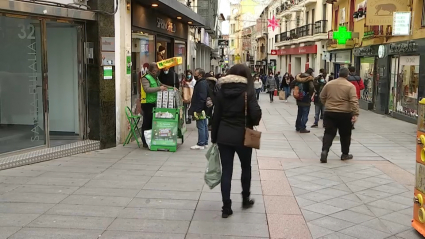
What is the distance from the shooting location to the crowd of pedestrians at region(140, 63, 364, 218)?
4891mm

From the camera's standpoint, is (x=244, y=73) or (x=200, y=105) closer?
(x=244, y=73)

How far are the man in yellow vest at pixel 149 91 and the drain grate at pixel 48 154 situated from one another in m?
1.08

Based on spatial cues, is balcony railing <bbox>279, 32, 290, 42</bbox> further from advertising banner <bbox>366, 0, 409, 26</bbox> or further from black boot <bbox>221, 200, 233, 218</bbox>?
black boot <bbox>221, 200, 233, 218</bbox>

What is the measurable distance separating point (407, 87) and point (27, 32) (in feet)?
41.7

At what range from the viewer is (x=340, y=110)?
7984mm

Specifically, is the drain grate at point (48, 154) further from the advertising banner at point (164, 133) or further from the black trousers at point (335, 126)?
A: the black trousers at point (335, 126)

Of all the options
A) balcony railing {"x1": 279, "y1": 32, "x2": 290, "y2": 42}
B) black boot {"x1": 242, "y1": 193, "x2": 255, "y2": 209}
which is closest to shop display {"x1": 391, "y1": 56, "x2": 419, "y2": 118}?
black boot {"x1": 242, "y1": 193, "x2": 255, "y2": 209}

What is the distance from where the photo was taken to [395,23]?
15227 millimetres

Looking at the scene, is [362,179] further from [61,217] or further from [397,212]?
[61,217]

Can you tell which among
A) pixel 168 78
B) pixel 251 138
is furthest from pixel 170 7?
pixel 251 138

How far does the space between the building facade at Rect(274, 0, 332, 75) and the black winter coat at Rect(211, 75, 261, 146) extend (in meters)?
26.0

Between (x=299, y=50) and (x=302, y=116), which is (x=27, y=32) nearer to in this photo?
(x=302, y=116)

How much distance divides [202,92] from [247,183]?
13.1ft


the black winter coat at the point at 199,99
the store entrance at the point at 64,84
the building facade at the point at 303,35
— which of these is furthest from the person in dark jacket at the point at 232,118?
the building facade at the point at 303,35
